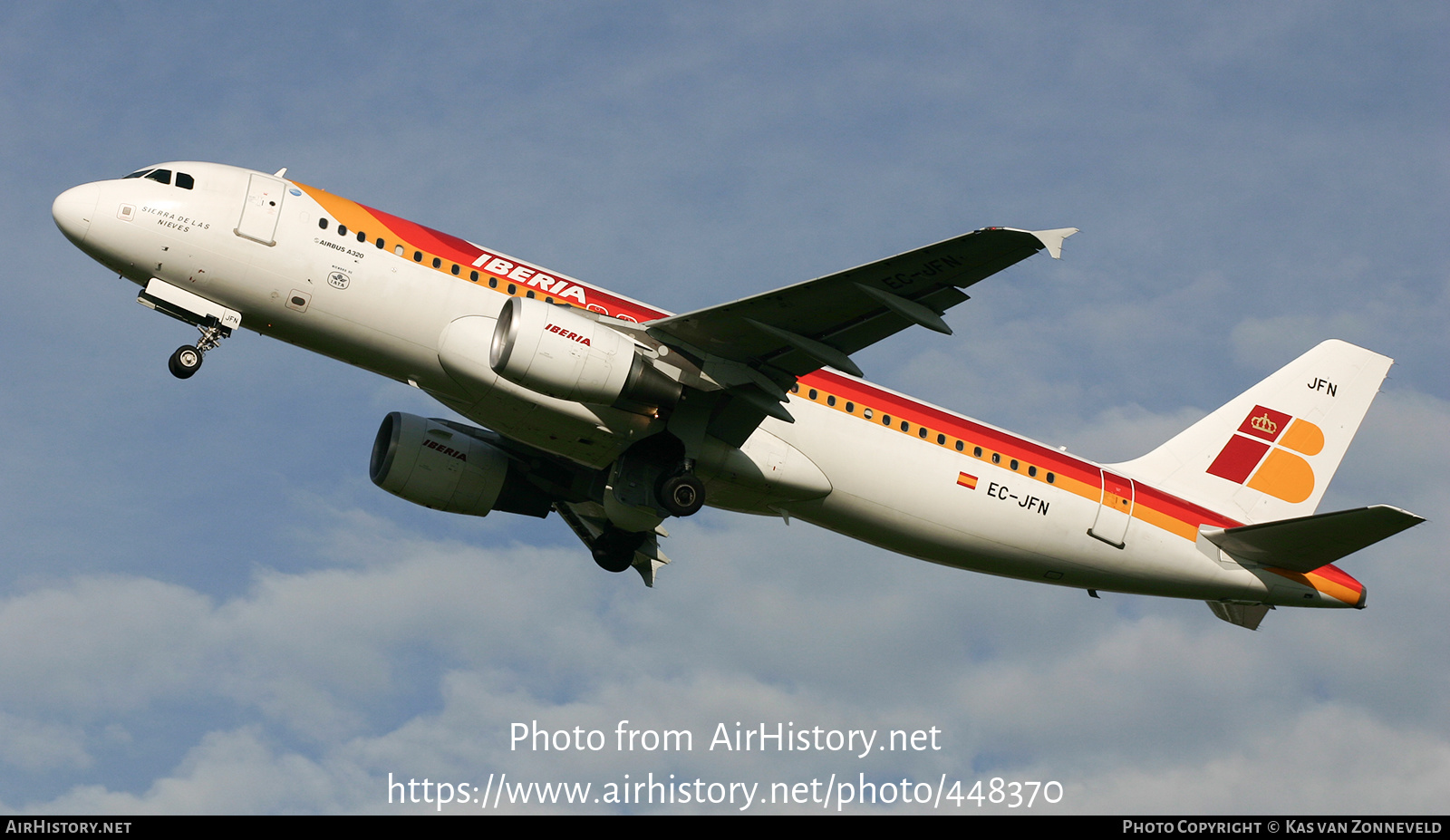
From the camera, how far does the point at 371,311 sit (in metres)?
25.0

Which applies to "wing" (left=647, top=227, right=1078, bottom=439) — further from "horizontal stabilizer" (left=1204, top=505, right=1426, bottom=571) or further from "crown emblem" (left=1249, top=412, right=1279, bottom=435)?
"crown emblem" (left=1249, top=412, right=1279, bottom=435)

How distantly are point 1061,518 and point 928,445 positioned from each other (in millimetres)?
3549

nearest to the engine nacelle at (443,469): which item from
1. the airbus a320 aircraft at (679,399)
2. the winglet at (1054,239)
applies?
the airbus a320 aircraft at (679,399)

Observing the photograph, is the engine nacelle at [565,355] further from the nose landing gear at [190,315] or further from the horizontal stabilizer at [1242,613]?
the horizontal stabilizer at [1242,613]

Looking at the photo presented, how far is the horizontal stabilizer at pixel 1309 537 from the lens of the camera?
26.5m

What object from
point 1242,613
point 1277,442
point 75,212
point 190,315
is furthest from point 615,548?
point 1277,442

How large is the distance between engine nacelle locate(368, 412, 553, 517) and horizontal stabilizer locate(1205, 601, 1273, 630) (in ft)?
54.0

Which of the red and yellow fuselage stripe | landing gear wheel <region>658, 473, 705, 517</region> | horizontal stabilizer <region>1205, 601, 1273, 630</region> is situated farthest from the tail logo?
landing gear wheel <region>658, 473, 705, 517</region>

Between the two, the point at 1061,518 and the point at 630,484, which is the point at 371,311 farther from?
the point at 1061,518

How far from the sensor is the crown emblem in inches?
1286

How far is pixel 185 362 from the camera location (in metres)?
25.4

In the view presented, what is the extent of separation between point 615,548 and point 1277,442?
55.4 feet

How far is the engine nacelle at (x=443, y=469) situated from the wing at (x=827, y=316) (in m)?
6.87

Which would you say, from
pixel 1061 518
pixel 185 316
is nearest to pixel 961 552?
pixel 1061 518
